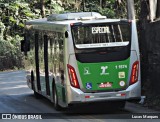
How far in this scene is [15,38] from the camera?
5278 cm

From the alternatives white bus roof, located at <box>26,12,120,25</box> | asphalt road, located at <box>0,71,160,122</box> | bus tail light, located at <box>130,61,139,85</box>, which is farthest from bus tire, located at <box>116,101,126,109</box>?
white bus roof, located at <box>26,12,120,25</box>

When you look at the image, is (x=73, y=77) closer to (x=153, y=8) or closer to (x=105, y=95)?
(x=105, y=95)

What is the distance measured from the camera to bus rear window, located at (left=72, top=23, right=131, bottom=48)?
46.5 feet

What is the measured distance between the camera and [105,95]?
14.0 metres

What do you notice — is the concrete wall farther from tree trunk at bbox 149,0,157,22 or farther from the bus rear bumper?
the bus rear bumper

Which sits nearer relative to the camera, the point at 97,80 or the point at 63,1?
the point at 97,80

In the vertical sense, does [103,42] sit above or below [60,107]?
above

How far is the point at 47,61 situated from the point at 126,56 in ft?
11.6

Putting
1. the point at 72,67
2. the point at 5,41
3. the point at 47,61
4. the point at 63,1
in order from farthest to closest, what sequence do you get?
the point at 63,1
the point at 5,41
the point at 47,61
the point at 72,67

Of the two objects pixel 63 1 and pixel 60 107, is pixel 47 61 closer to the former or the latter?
pixel 60 107

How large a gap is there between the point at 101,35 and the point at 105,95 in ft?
5.81

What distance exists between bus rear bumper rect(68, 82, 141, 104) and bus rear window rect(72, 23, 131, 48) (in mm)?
1323

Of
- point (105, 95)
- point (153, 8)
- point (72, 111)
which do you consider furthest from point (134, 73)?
point (153, 8)

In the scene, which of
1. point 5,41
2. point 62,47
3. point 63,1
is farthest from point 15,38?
point 62,47
